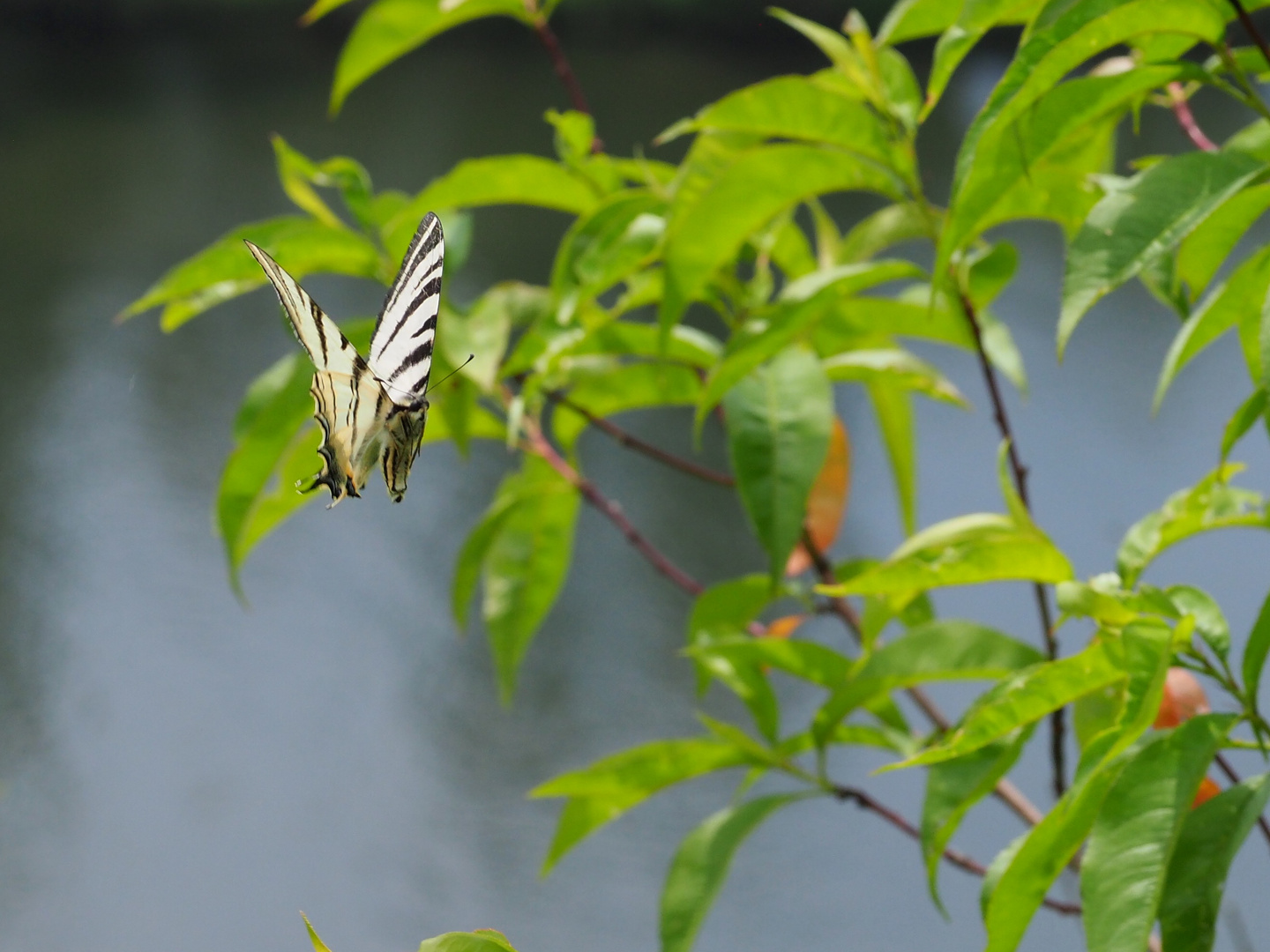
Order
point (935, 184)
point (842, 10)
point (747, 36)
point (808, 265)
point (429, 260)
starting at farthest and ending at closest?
point (747, 36) < point (842, 10) < point (935, 184) < point (808, 265) < point (429, 260)

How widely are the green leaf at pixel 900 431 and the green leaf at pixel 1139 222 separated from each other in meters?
0.14

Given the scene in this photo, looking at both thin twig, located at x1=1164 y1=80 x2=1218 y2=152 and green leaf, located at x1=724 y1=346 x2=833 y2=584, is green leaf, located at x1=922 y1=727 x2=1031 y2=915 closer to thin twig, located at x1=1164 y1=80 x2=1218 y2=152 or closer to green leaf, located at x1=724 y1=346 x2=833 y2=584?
green leaf, located at x1=724 y1=346 x2=833 y2=584

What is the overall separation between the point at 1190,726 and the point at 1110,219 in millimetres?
75

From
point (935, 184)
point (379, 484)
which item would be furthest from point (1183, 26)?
point (935, 184)

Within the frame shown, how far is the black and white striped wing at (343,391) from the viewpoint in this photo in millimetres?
131

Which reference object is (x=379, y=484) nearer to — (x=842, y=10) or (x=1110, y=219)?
(x=1110, y=219)

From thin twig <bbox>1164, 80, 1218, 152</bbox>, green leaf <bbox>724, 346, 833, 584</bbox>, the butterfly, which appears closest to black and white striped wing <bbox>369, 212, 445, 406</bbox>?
the butterfly

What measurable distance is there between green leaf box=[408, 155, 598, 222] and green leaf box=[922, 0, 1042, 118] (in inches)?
4.5

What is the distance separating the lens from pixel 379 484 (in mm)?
1021

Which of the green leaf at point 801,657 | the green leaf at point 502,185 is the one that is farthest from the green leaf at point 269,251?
the green leaf at point 801,657

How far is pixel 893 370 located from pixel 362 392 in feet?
0.56

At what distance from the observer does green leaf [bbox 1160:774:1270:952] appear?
0.18 m

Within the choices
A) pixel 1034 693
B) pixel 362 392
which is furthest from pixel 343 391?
pixel 1034 693

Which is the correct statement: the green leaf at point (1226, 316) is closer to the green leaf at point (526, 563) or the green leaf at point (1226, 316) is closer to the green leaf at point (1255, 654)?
the green leaf at point (1255, 654)
